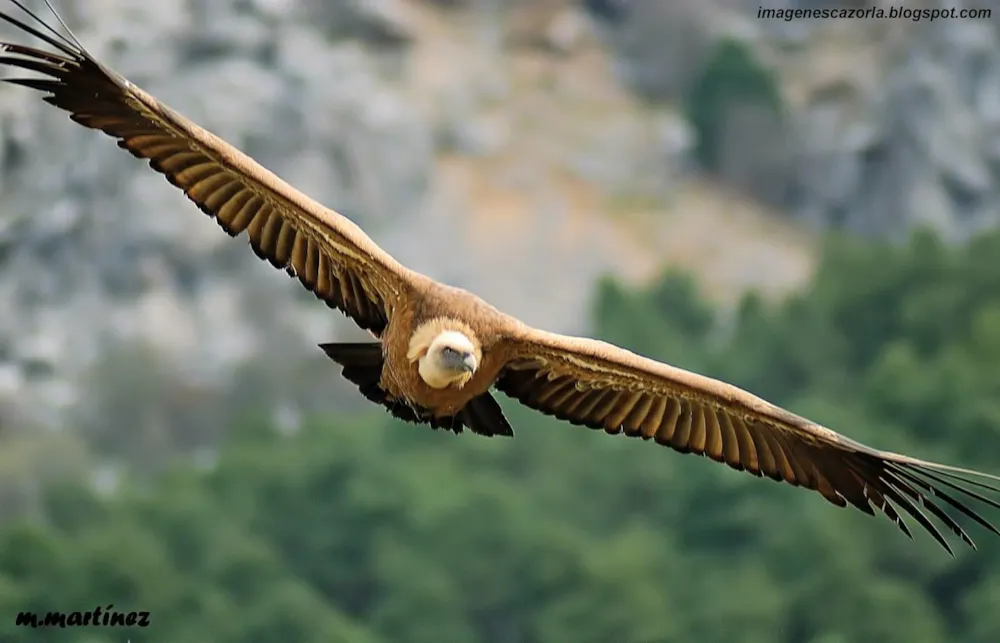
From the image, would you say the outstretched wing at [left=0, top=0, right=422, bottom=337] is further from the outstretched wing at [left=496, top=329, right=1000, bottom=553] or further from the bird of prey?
the outstretched wing at [left=496, top=329, right=1000, bottom=553]

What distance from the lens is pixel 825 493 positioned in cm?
924

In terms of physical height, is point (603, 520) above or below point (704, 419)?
above

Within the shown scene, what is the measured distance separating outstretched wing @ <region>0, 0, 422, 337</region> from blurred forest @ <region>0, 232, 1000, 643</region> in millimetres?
21061

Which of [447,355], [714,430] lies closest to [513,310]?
[714,430]

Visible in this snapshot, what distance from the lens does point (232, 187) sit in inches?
365

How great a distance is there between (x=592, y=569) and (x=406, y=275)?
1288 inches

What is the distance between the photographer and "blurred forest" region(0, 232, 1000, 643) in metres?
37.8

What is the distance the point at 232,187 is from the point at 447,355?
5.56 ft

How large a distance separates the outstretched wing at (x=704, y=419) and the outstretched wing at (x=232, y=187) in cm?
82

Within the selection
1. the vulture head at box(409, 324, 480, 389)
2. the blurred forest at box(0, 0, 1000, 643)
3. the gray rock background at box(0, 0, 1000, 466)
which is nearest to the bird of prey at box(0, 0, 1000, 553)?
the vulture head at box(409, 324, 480, 389)

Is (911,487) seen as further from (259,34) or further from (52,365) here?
(259,34)

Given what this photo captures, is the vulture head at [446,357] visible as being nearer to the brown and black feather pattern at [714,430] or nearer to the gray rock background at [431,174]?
the brown and black feather pattern at [714,430]

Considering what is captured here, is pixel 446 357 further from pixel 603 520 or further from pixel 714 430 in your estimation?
pixel 603 520

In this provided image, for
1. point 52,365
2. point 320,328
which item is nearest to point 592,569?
point 320,328
